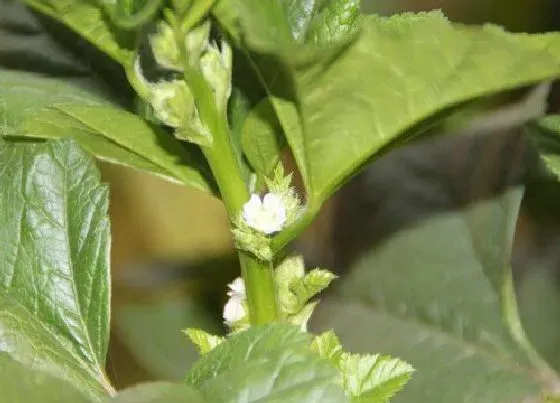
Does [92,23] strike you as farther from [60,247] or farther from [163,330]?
[163,330]

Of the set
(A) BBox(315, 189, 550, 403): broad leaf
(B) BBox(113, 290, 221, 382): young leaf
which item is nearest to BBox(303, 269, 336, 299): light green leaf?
(A) BBox(315, 189, 550, 403): broad leaf

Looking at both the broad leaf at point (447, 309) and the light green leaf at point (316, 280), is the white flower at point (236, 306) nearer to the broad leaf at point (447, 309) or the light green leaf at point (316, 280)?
the light green leaf at point (316, 280)

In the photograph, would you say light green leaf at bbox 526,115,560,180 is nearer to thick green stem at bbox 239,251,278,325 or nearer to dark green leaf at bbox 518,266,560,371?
thick green stem at bbox 239,251,278,325

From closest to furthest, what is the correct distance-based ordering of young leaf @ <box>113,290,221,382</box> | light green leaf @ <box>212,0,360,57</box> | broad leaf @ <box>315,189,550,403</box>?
light green leaf @ <box>212,0,360,57</box>, broad leaf @ <box>315,189,550,403</box>, young leaf @ <box>113,290,221,382</box>

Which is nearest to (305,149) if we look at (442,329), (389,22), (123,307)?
(389,22)

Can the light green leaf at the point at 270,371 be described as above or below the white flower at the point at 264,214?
below

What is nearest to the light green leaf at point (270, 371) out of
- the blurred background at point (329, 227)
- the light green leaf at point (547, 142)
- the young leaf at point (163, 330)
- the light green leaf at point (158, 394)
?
the light green leaf at point (158, 394)

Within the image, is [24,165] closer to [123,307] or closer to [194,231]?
[123,307]

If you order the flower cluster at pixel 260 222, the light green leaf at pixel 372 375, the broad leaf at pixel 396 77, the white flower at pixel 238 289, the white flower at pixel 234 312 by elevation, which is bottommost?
the light green leaf at pixel 372 375
